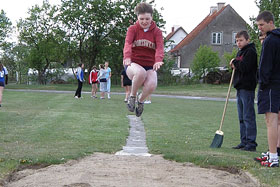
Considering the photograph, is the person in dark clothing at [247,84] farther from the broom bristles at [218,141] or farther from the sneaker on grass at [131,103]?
the sneaker on grass at [131,103]

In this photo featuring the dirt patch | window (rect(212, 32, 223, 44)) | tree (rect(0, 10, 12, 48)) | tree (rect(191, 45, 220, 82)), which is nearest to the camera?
the dirt patch

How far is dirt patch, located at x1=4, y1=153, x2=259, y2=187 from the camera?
17.2 ft

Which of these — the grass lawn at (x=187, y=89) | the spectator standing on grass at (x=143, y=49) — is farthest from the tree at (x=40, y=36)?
the spectator standing on grass at (x=143, y=49)

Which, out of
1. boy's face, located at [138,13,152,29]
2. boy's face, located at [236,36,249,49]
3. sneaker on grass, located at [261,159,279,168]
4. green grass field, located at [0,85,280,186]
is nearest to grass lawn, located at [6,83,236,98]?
green grass field, located at [0,85,280,186]

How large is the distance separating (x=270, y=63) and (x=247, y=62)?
1522 millimetres

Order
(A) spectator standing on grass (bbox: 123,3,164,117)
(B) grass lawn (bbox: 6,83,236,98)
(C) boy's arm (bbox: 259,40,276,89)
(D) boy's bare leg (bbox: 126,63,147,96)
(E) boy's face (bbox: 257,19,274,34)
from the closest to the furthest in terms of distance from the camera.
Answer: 1. (C) boy's arm (bbox: 259,40,276,89)
2. (E) boy's face (bbox: 257,19,274,34)
3. (A) spectator standing on grass (bbox: 123,3,164,117)
4. (D) boy's bare leg (bbox: 126,63,147,96)
5. (B) grass lawn (bbox: 6,83,236,98)

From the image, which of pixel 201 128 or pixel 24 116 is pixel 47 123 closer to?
pixel 24 116

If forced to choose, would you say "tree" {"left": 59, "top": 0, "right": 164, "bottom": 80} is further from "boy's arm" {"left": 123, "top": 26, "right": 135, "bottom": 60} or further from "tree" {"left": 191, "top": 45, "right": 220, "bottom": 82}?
"boy's arm" {"left": 123, "top": 26, "right": 135, "bottom": 60}

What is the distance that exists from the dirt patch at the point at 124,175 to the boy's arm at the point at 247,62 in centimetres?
272

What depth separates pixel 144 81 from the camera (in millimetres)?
7977

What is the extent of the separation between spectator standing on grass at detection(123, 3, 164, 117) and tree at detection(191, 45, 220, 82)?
38204mm

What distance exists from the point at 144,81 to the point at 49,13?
46601mm

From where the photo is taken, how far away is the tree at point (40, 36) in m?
51.7

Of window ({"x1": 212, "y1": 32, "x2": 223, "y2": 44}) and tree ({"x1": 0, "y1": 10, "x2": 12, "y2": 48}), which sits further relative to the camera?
window ({"x1": 212, "y1": 32, "x2": 223, "y2": 44})
